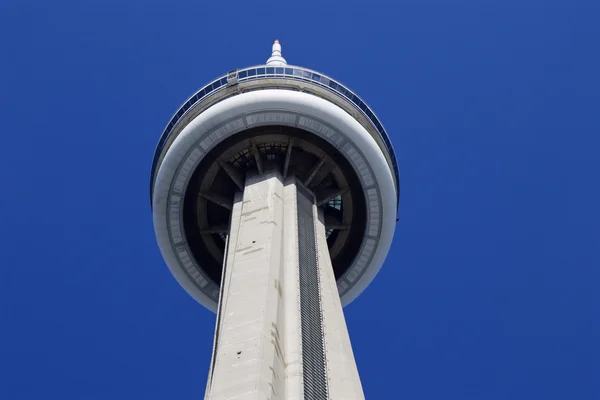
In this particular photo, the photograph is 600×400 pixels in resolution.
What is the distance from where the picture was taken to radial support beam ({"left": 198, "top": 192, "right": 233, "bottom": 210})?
3599 cm

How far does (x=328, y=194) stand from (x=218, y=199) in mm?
5103

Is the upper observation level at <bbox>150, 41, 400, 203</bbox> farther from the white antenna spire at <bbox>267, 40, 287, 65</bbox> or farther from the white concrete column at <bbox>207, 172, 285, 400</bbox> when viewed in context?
the white antenna spire at <bbox>267, 40, 287, 65</bbox>

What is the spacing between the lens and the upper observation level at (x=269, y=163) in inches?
1368

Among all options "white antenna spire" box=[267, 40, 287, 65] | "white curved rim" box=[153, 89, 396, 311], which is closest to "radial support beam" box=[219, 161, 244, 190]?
"white curved rim" box=[153, 89, 396, 311]

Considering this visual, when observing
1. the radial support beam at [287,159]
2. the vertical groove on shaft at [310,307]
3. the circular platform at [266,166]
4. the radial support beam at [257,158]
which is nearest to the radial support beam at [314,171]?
the circular platform at [266,166]

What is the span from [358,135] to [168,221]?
9.62 metres

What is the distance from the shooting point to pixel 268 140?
35.7 metres

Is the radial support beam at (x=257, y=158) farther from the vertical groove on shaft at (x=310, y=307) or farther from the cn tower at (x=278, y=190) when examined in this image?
the vertical groove on shaft at (x=310, y=307)

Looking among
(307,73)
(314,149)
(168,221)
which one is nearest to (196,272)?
(168,221)

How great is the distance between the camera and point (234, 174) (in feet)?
117

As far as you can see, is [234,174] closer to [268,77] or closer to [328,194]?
[328,194]

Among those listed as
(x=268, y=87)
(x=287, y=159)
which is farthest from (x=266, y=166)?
(x=268, y=87)

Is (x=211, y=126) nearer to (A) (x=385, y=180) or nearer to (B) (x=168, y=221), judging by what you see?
(B) (x=168, y=221)

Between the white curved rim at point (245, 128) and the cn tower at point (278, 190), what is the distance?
0.05 m
